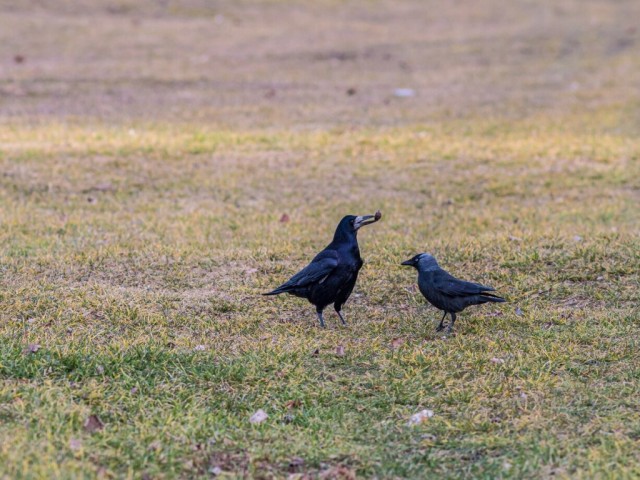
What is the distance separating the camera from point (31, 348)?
17.9 ft

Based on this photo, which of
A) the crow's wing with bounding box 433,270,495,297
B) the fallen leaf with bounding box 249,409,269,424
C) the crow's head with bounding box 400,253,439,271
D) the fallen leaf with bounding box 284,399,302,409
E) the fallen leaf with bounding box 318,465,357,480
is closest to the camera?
the fallen leaf with bounding box 318,465,357,480

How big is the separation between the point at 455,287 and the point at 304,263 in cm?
212

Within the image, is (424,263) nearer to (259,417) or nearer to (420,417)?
(420,417)

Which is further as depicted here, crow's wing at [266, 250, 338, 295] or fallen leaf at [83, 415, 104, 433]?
crow's wing at [266, 250, 338, 295]

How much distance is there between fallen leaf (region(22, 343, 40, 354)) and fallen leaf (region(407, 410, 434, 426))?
2.34 meters

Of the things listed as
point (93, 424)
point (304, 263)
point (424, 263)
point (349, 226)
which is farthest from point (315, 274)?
point (93, 424)

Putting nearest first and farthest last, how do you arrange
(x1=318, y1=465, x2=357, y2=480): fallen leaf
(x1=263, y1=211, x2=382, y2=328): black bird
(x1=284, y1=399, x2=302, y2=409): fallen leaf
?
1. (x1=318, y1=465, x2=357, y2=480): fallen leaf
2. (x1=284, y1=399, x2=302, y2=409): fallen leaf
3. (x1=263, y1=211, x2=382, y2=328): black bird

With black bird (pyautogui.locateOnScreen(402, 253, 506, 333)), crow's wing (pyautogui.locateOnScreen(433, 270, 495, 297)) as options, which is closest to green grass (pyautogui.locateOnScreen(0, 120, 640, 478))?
black bird (pyautogui.locateOnScreen(402, 253, 506, 333))

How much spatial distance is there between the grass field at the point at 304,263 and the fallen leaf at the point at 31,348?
0.02 meters

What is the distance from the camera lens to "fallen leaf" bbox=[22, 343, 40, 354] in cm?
541

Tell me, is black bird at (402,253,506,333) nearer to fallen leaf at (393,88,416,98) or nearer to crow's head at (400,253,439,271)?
crow's head at (400,253,439,271)

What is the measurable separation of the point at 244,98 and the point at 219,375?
1089 centimetres

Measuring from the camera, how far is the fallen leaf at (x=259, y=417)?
481 cm

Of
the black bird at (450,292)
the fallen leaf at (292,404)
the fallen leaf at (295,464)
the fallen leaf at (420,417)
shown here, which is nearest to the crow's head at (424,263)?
the black bird at (450,292)
